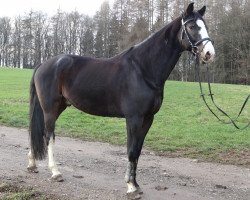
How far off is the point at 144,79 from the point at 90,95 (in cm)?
98

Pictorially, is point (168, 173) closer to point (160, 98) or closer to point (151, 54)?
point (160, 98)

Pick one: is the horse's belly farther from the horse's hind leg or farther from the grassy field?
the grassy field

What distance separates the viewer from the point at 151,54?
5309mm

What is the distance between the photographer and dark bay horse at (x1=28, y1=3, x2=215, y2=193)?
4.99 metres

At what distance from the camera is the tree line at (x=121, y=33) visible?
43875 millimetres

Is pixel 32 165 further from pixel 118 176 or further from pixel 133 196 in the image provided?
pixel 133 196

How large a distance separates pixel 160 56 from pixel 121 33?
4730 cm

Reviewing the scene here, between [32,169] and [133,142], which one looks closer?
[133,142]

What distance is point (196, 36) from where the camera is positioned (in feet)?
15.8

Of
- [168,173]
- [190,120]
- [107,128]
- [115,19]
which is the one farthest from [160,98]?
[115,19]

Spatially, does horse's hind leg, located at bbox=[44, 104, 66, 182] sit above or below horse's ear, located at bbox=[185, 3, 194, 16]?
below

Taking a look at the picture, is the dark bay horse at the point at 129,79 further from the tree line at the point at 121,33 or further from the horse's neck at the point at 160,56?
the tree line at the point at 121,33

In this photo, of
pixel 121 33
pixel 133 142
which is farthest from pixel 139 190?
pixel 121 33

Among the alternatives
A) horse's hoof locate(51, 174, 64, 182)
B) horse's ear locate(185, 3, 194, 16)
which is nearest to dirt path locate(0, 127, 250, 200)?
horse's hoof locate(51, 174, 64, 182)
